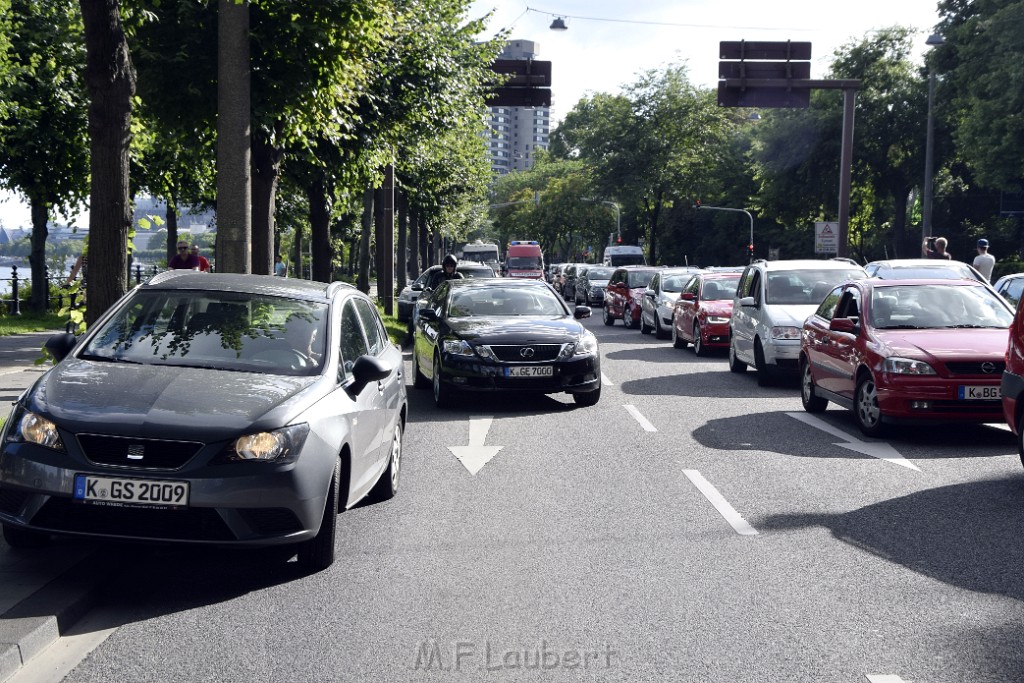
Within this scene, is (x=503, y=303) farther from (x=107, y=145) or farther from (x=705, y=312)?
(x=705, y=312)

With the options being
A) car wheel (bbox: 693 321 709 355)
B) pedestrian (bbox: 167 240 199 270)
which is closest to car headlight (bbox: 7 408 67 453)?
pedestrian (bbox: 167 240 199 270)

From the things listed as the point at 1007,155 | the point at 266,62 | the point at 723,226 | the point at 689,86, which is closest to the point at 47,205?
the point at 266,62

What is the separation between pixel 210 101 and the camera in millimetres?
16250

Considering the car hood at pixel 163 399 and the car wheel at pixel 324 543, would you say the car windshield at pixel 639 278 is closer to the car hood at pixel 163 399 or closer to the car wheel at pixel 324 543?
the car hood at pixel 163 399

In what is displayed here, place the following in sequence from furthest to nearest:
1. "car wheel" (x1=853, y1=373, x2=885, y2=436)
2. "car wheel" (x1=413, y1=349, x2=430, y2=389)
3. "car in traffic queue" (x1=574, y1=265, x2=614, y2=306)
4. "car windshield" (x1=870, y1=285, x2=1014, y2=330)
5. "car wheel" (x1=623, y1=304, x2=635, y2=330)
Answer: "car in traffic queue" (x1=574, y1=265, x2=614, y2=306) → "car wheel" (x1=623, y1=304, x2=635, y2=330) → "car wheel" (x1=413, y1=349, x2=430, y2=389) → "car windshield" (x1=870, y1=285, x2=1014, y2=330) → "car wheel" (x1=853, y1=373, x2=885, y2=436)

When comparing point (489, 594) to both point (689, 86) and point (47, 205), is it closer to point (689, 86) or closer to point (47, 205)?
point (47, 205)

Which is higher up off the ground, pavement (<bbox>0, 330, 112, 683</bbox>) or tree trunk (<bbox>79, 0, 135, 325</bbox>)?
tree trunk (<bbox>79, 0, 135, 325</bbox>)

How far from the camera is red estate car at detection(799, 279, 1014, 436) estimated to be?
10914mm

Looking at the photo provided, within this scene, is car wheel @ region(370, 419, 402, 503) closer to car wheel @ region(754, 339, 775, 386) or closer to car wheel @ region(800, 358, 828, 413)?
car wheel @ region(800, 358, 828, 413)

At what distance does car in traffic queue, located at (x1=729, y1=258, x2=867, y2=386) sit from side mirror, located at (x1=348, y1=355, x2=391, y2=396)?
34.5ft

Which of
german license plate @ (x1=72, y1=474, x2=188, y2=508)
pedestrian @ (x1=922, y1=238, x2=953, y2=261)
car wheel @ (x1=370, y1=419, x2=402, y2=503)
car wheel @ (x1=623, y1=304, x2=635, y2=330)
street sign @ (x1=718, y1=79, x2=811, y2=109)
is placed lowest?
car wheel @ (x1=623, y1=304, x2=635, y2=330)

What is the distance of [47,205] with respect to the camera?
28.2 m

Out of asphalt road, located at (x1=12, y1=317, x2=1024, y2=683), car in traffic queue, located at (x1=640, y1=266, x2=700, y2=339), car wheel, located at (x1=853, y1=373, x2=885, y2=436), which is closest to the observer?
asphalt road, located at (x1=12, y1=317, x2=1024, y2=683)

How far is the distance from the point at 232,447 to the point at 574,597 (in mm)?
1741
